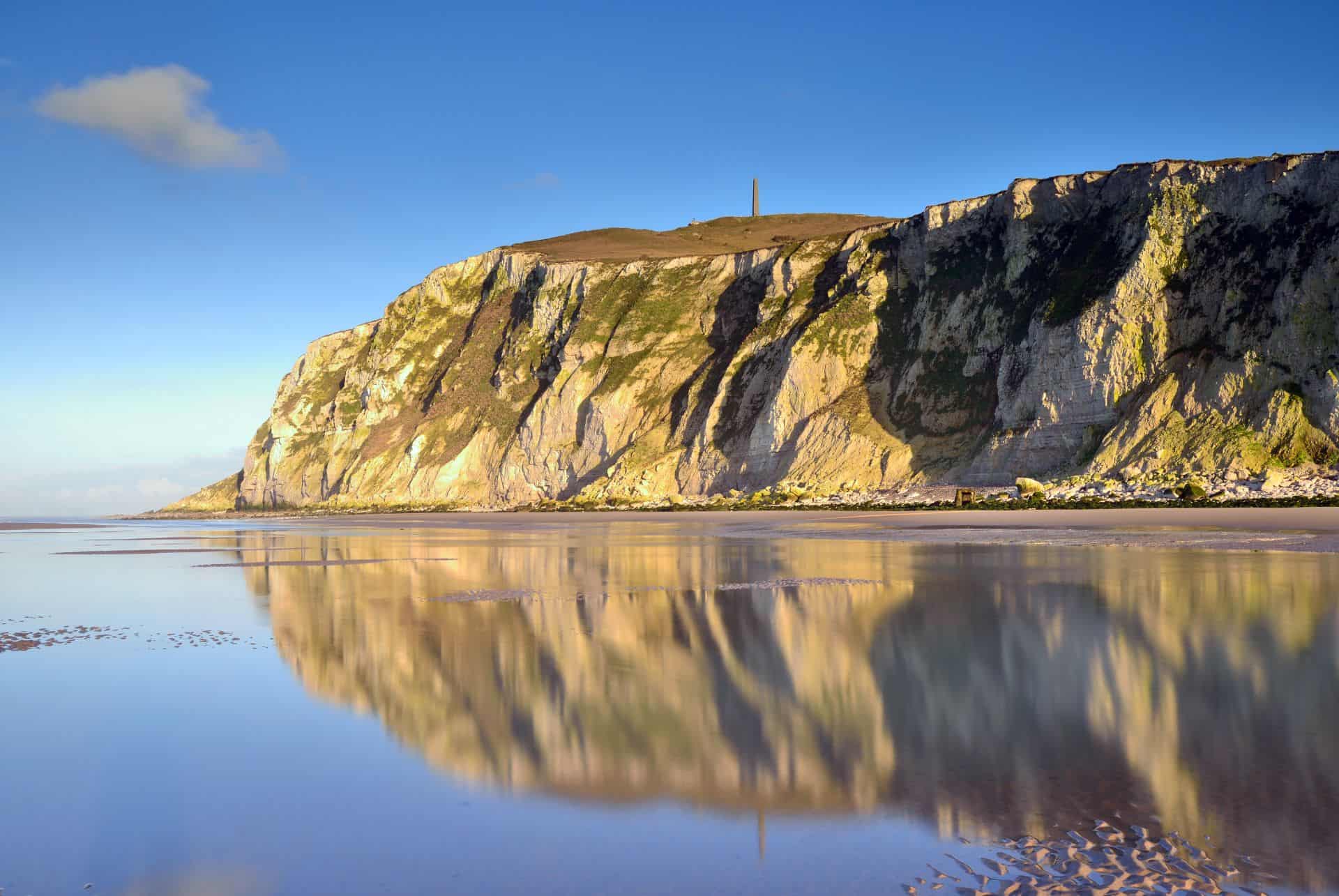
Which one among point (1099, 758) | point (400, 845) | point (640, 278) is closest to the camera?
point (400, 845)

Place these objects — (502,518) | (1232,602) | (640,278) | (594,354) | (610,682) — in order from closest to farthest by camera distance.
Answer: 1. (610,682)
2. (1232,602)
3. (502,518)
4. (594,354)
5. (640,278)

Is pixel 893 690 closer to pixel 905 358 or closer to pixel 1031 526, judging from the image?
pixel 1031 526

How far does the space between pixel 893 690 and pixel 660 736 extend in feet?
6.74

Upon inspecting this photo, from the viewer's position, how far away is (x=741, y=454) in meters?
59.8

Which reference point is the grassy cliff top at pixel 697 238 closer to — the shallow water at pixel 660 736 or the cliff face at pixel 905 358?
the cliff face at pixel 905 358

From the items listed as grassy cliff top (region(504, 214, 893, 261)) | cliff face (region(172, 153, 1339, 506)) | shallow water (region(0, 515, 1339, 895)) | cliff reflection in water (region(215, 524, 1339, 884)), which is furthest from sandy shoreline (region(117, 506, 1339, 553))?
grassy cliff top (region(504, 214, 893, 261))

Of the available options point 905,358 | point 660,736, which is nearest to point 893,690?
point 660,736

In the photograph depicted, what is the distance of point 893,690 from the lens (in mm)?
7449

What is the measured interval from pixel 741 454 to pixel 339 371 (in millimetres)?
61655

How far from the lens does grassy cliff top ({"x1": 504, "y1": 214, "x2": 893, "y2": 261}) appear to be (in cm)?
9456

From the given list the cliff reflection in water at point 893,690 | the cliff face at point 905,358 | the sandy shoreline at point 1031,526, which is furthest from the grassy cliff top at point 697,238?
the cliff reflection in water at point 893,690

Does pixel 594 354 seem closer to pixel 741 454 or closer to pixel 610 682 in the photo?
pixel 741 454

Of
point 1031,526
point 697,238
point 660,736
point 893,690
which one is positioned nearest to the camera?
point 660,736

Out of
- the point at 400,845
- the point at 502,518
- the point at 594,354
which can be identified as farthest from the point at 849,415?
the point at 400,845
